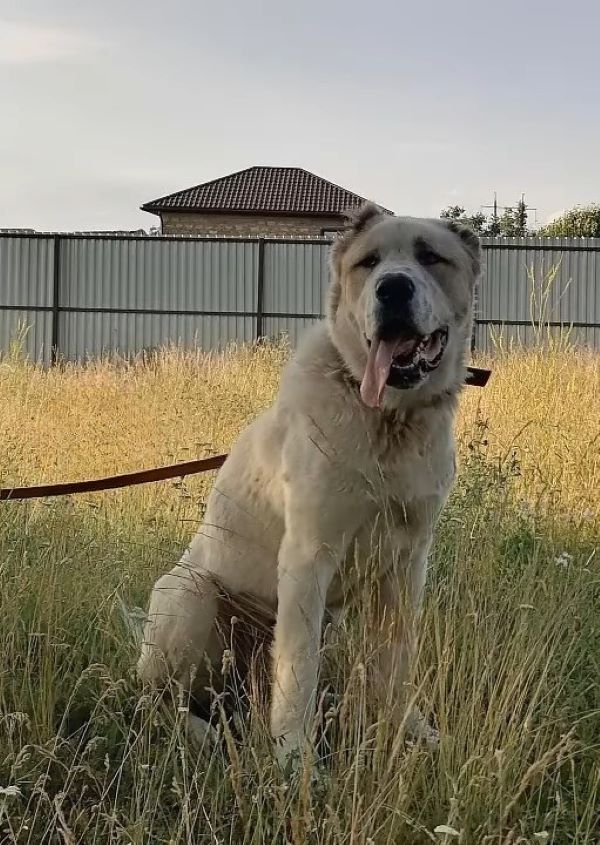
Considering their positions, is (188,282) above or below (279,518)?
above

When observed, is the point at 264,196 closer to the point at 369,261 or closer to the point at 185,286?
the point at 185,286

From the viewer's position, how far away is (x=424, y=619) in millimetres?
2260

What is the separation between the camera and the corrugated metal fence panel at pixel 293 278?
52.7ft

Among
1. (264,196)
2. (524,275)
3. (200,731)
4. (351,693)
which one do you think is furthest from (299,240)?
(264,196)

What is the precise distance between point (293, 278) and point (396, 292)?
46.6 feet

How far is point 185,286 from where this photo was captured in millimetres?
16547

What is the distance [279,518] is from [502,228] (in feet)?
161

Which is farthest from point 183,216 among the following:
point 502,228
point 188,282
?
point 502,228

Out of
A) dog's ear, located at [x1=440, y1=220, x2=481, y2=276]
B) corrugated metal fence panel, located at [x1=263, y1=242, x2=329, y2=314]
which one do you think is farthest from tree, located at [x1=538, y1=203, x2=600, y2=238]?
dog's ear, located at [x1=440, y1=220, x2=481, y2=276]

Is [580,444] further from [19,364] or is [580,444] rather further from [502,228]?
[502,228]

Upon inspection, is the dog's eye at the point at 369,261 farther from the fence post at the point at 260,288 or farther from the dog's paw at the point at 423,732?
the fence post at the point at 260,288

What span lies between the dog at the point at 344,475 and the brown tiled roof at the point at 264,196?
28509 millimetres

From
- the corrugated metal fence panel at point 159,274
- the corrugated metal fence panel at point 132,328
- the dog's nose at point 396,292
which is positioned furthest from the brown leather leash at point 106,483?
the corrugated metal fence panel at point 159,274

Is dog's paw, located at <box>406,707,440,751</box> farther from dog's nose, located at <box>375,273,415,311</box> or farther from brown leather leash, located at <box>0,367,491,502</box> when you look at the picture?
brown leather leash, located at <box>0,367,491,502</box>
